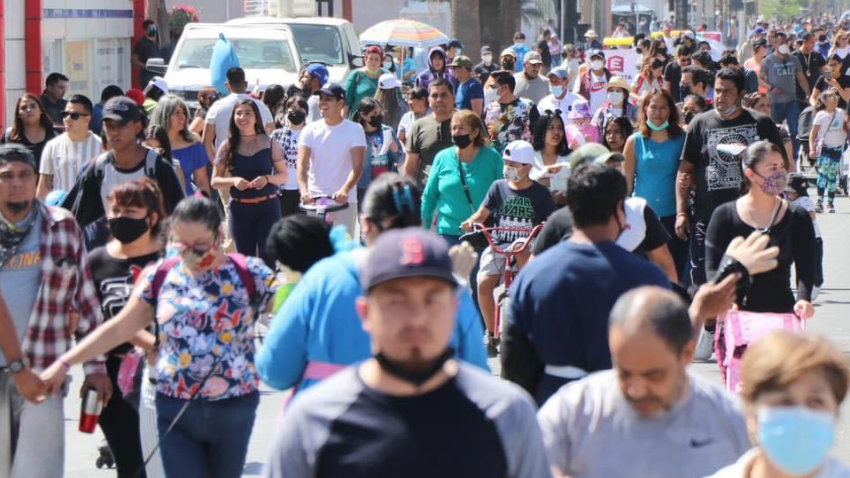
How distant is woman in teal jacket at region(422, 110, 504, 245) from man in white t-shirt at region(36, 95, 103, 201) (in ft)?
7.29

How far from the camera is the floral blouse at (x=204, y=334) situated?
5598mm

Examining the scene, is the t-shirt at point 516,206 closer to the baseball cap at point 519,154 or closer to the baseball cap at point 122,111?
the baseball cap at point 519,154

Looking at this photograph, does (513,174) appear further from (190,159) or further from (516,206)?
(190,159)

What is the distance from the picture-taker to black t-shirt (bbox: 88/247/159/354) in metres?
6.61

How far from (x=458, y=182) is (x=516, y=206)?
2.54 ft

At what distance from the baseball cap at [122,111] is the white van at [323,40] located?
16.2 metres

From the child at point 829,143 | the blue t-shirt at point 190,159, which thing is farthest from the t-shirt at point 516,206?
the child at point 829,143

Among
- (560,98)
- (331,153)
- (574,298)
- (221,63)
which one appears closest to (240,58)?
(221,63)

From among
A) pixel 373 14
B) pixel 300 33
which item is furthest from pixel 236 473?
pixel 373 14

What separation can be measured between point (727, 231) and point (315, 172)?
509cm

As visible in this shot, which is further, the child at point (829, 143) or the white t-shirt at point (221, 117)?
the child at point (829, 143)

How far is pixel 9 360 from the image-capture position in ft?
19.8

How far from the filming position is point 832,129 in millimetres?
18609

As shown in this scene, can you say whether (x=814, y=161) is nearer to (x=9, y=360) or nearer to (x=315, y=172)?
(x=315, y=172)
